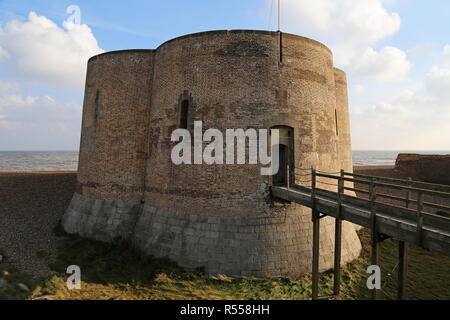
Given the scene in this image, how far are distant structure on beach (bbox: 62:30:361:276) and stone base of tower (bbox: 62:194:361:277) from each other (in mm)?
36

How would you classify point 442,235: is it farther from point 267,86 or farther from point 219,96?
point 219,96

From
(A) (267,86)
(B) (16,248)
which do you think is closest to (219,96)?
(A) (267,86)

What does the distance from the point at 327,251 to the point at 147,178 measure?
26.7 feet

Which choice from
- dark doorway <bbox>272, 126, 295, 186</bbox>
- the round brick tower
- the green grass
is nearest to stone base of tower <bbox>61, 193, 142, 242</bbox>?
the round brick tower

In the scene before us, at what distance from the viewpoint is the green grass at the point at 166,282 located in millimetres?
8688

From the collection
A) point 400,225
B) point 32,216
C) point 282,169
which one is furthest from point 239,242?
point 32,216

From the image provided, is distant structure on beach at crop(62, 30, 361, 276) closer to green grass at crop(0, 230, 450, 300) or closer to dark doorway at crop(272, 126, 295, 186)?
dark doorway at crop(272, 126, 295, 186)

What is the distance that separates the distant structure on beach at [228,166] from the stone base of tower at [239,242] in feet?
0.12

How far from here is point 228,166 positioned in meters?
10.6

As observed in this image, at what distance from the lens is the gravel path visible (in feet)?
36.1

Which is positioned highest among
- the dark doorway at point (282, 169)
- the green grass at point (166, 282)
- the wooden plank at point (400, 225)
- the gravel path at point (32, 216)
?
the dark doorway at point (282, 169)

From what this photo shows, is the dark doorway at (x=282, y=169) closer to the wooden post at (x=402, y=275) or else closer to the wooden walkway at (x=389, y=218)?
the wooden walkway at (x=389, y=218)

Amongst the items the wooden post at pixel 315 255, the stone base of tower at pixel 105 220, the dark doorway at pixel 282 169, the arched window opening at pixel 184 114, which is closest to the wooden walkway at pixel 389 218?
the wooden post at pixel 315 255

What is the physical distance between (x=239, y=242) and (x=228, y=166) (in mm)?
2764
